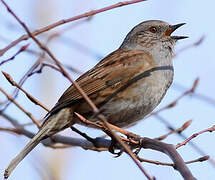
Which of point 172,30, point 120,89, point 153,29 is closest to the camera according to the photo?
point 120,89

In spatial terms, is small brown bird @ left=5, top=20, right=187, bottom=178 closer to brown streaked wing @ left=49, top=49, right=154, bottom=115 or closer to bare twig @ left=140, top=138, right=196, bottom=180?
brown streaked wing @ left=49, top=49, right=154, bottom=115

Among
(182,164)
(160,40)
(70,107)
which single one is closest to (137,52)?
(160,40)

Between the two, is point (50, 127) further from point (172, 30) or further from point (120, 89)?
point (172, 30)

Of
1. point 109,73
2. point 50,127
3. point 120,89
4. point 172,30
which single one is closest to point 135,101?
point 120,89

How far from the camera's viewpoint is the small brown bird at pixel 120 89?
4355 mm

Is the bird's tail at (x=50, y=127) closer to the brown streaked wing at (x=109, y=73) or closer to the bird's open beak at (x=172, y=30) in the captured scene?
the brown streaked wing at (x=109, y=73)

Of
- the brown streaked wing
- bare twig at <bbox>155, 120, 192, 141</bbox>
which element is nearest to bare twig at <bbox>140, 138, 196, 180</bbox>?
bare twig at <bbox>155, 120, 192, 141</bbox>

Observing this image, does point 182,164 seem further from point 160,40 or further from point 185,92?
point 160,40

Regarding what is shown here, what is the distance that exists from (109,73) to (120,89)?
38cm

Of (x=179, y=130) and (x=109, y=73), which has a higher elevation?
(x=109, y=73)

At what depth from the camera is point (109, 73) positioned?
4.68m

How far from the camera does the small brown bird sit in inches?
171

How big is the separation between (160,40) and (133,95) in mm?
1091

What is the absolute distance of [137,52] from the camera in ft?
16.3
